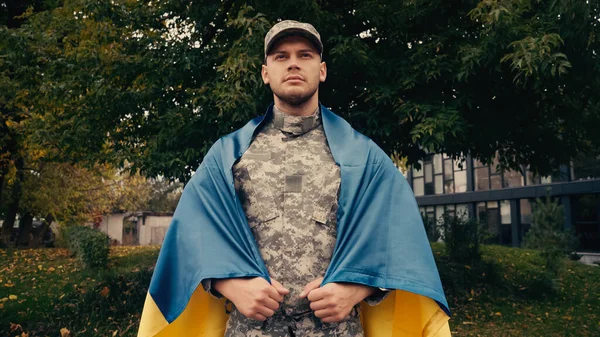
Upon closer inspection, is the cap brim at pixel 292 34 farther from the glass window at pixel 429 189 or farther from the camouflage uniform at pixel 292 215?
→ the glass window at pixel 429 189

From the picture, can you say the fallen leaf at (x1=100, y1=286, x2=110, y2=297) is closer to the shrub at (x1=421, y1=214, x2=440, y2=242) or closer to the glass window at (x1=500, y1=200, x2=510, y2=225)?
the shrub at (x1=421, y1=214, x2=440, y2=242)

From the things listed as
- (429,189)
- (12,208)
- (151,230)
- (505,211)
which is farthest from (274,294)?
(151,230)

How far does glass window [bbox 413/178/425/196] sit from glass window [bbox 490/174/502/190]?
5849 mm

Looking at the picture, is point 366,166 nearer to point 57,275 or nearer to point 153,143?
point 153,143

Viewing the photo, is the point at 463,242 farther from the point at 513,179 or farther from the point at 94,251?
the point at 513,179

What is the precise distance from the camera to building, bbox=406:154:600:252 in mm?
24438

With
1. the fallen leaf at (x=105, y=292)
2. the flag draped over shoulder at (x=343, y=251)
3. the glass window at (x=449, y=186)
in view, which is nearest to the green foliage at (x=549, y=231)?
the glass window at (x=449, y=186)

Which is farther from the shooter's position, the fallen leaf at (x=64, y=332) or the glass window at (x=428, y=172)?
the glass window at (x=428, y=172)

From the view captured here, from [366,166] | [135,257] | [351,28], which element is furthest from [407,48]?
[135,257]

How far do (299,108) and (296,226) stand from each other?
63 centimetres

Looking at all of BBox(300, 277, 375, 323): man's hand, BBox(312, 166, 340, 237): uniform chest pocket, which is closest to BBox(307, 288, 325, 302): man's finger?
BBox(300, 277, 375, 323): man's hand

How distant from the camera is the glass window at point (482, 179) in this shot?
101 feet

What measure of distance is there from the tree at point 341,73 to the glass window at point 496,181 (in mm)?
20803

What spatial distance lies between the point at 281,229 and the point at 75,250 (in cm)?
1530
